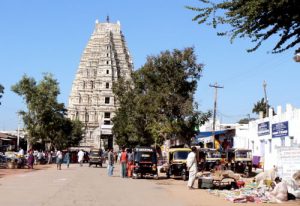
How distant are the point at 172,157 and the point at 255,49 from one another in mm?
17970

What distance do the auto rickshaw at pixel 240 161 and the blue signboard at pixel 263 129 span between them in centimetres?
517

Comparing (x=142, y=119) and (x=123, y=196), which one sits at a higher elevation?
(x=142, y=119)

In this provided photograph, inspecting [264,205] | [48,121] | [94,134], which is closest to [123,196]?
[264,205]

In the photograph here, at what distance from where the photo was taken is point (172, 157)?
31672mm

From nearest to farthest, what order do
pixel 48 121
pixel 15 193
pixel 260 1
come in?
1. pixel 260 1
2. pixel 15 193
3. pixel 48 121

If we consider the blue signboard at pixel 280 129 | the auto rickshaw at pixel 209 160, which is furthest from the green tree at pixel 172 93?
the blue signboard at pixel 280 129

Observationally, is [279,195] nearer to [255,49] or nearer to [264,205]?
[264,205]

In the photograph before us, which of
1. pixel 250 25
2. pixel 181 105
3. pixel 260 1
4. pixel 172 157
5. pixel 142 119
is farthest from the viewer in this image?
pixel 142 119

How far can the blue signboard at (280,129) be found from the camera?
3797cm

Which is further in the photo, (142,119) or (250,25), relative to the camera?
(142,119)

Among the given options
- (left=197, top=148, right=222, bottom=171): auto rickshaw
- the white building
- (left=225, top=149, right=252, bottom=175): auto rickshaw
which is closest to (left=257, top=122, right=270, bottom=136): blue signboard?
the white building

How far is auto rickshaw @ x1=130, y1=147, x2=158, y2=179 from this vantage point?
31281 millimetres

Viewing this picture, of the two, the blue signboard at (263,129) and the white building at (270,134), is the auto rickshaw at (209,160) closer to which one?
the white building at (270,134)

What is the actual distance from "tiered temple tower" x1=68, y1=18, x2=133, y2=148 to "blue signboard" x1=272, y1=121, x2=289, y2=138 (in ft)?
257
